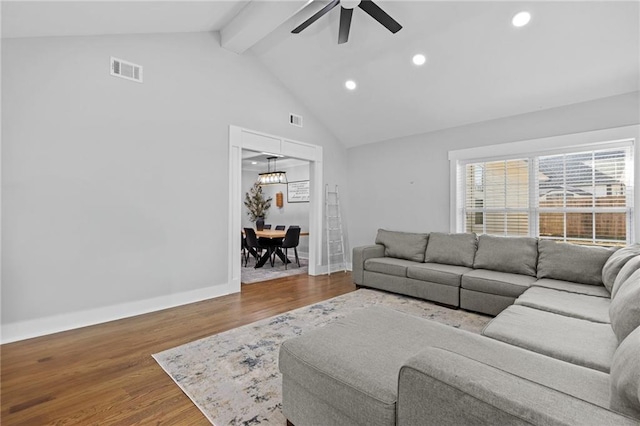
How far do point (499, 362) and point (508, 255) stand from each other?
2.83m

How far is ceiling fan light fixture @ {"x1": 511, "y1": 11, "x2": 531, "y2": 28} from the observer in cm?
302

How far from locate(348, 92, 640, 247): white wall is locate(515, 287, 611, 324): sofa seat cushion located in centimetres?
163

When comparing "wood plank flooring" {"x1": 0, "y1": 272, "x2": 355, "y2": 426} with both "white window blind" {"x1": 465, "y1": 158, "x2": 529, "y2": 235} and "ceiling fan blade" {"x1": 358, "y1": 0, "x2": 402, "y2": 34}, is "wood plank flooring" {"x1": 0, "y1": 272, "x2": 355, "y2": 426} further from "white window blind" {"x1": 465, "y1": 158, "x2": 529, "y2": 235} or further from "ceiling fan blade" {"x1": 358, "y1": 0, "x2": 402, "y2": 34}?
"ceiling fan blade" {"x1": 358, "y1": 0, "x2": 402, "y2": 34}

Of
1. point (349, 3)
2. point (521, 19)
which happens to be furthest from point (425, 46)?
point (349, 3)

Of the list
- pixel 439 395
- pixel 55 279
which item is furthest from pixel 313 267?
pixel 439 395

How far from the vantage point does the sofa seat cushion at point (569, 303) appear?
2.20 metres

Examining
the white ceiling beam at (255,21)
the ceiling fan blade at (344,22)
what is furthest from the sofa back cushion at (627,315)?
the white ceiling beam at (255,21)

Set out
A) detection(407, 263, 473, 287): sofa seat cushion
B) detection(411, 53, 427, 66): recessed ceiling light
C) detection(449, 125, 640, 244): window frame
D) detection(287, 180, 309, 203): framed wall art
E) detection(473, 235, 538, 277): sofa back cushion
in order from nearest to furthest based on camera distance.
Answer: detection(449, 125, 640, 244): window frame, detection(473, 235, 538, 277): sofa back cushion, detection(407, 263, 473, 287): sofa seat cushion, detection(411, 53, 427, 66): recessed ceiling light, detection(287, 180, 309, 203): framed wall art

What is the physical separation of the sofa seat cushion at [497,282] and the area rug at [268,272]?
312cm

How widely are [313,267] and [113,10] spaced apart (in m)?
4.39

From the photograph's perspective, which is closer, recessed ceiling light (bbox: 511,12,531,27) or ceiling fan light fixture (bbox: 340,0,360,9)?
ceiling fan light fixture (bbox: 340,0,360,9)

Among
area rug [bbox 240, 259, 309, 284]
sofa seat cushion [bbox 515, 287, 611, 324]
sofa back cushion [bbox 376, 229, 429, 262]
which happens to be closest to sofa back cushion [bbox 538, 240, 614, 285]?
sofa seat cushion [bbox 515, 287, 611, 324]

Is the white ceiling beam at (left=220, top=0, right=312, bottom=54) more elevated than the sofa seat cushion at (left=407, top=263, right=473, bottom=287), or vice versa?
the white ceiling beam at (left=220, top=0, right=312, bottom=54)

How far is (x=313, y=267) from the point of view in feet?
18.5
